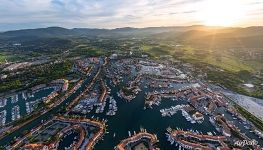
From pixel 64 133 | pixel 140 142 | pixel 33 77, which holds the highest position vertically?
pixel 33 77

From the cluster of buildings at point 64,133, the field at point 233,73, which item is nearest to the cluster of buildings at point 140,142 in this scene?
the cluster of buildings at point 64,133

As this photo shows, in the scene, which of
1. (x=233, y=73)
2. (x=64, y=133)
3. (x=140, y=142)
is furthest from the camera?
(x=233, y=73)

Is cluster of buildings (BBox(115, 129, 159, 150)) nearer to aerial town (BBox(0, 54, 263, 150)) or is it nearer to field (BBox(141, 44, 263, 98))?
aerial town (BBox(0, 54, 263, 150))

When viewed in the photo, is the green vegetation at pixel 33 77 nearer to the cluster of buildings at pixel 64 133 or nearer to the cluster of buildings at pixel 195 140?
the cluster of buildings at pixel 64 133

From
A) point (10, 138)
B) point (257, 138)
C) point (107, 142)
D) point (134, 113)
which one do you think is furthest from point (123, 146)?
point (257, 138)

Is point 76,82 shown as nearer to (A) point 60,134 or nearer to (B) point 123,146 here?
(A) point 60,134

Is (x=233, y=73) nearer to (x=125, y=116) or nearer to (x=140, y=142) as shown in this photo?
(x=125, y=116)

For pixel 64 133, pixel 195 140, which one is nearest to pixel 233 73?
pixel 195 140
